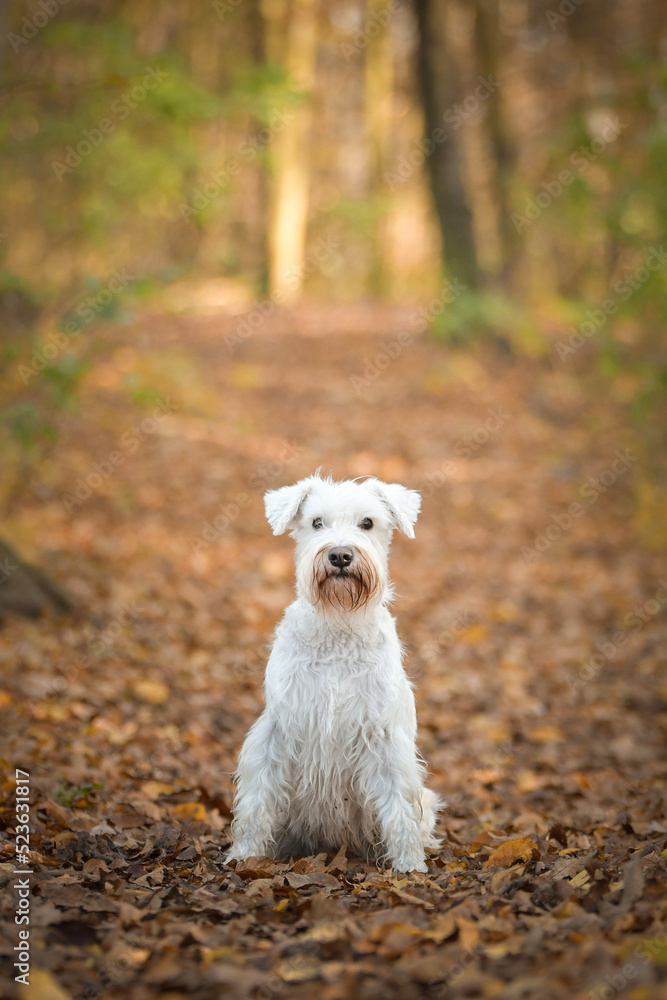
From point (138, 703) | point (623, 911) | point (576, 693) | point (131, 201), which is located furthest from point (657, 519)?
point (131, 201)

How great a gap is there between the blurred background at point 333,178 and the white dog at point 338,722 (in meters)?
4.02

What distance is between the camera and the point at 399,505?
15.4 ft

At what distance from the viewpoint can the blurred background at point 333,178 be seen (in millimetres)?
9656

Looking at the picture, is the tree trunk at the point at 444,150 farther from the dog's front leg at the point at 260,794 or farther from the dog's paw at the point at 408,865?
the dog's paw at the point at 408,865

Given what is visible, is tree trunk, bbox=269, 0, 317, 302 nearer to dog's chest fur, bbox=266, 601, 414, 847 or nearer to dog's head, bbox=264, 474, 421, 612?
→ dog's head, bbox=264, 474, 421, 612

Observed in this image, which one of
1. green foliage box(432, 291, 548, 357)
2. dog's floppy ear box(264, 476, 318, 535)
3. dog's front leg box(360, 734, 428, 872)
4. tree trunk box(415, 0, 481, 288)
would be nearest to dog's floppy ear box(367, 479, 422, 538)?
dog's floppy ear box(264, 476, 318, 535)

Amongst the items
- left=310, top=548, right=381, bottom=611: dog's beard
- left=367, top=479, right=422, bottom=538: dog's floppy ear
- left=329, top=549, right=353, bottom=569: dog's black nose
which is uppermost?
left=367, top=479, right=422, bottom=538: dog's floppy ear

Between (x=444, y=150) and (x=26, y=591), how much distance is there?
532 inches

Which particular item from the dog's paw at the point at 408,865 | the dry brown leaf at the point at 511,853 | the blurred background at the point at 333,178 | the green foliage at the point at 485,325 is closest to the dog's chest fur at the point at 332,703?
the dog's paw at the point at 408,865

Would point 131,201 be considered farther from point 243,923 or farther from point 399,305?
point 243,923

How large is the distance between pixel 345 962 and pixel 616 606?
7285 mm

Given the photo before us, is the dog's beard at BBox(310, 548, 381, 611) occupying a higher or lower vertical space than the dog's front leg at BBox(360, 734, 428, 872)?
higher

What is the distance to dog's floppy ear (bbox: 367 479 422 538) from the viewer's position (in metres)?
4.66

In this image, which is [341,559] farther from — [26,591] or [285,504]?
[26,591]
